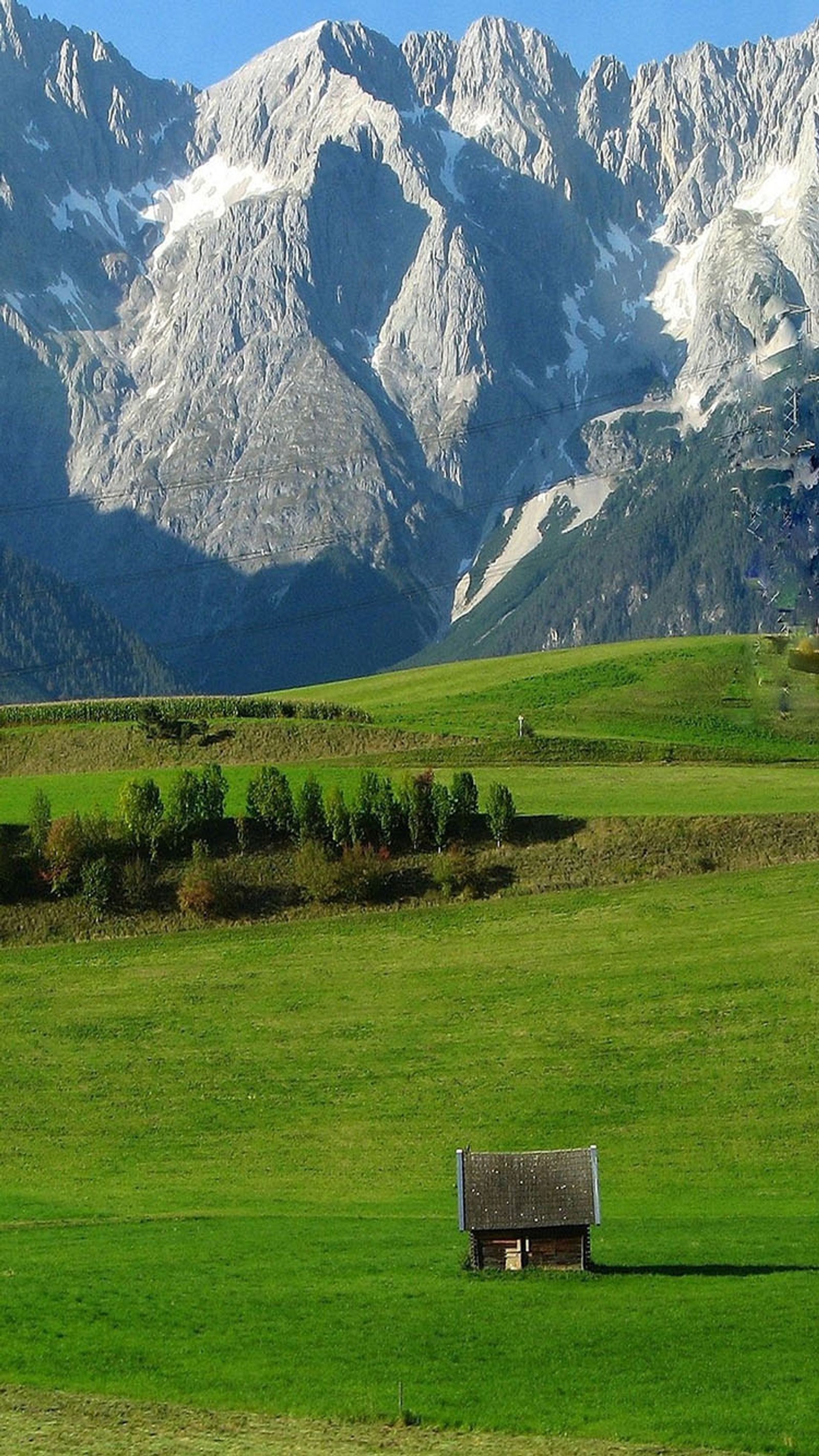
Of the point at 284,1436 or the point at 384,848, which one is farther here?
the point at 384,848

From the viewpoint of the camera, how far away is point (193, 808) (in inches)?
3755

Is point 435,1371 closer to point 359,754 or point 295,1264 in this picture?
point 295,1264

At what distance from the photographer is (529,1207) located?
4316 centimetres

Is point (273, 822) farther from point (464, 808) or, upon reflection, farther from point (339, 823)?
point (464, 808)

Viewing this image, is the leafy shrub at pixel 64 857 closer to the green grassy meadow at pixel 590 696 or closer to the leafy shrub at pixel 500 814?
the leafy shrub at pixel 500 814

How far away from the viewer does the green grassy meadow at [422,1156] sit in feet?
114

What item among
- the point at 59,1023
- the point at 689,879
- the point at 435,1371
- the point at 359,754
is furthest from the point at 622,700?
the point at 435,1371

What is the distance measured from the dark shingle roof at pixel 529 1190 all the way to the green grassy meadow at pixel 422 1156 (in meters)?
1.53

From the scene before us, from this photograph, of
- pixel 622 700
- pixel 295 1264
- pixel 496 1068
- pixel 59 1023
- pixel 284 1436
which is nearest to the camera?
pixel 284 1436

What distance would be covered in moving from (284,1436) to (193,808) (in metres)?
65.4

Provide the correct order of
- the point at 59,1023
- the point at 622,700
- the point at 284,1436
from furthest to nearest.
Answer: the point at 622,700, the point at 59,1023, the point at 284,1436

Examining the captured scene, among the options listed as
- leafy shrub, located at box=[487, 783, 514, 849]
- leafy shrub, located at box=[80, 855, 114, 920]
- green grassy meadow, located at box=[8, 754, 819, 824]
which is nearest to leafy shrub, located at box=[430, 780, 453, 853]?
leafy shrub, located at box=[487, 783, 514, 849]

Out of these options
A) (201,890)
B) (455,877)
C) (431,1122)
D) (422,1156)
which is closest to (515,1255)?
(422,1156)

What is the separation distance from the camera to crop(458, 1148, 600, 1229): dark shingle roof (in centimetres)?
4281
